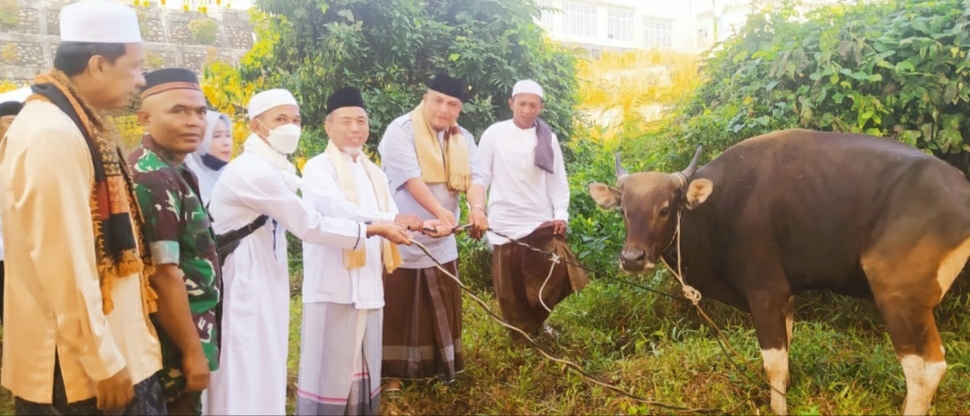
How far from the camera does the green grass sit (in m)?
3.16

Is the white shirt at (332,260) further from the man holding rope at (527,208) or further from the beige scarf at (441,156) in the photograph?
the man holding rope at (527,208)

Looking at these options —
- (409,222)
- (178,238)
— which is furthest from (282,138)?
(409,222)

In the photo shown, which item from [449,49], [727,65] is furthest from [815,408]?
[449,49]

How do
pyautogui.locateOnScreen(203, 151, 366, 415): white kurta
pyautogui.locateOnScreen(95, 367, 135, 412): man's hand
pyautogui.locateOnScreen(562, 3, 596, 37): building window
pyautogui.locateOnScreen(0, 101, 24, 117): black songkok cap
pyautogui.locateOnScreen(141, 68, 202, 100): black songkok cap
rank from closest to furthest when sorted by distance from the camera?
pyautogui.locateOnScreen(95, 367, 135, 412): man's hand < pyautogui.locateOnScreen(141, 68, 202, 100): black songkok cap < pyautogui.locateOnScreen(203, 151, 366, 415): white kurta < pyautogui.locateOnScreen(0, 101, 24, 117): black songkok cap < pyautogui.locateOnScreen(562, 3, 596, 37): building window

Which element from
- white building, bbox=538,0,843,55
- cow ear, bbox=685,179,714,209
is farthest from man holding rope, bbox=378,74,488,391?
white building, bbox=538,0,843,55

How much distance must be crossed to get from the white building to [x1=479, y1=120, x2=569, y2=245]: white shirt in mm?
1832

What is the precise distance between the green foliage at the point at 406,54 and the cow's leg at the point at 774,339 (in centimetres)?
255

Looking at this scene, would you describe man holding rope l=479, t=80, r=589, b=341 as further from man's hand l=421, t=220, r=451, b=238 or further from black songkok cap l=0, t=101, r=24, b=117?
black songkok cap l=0, t=101, r=24, b=117

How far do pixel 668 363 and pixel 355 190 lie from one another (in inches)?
75.9

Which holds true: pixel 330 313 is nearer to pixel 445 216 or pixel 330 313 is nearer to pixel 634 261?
pixel 445 216

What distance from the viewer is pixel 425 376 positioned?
343 centimetres

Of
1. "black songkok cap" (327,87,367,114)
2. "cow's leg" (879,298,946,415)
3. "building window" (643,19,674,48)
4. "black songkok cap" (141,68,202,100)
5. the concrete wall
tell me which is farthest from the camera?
"building window" (643,19,674,48)

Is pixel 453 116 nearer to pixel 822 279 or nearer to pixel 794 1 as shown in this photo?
pixel 822 279

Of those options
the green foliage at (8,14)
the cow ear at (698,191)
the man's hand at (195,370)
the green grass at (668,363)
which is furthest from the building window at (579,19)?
the man's hand at (195,370)
